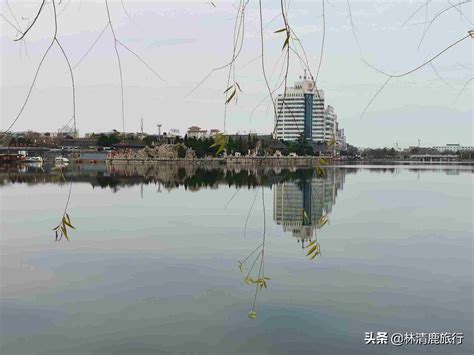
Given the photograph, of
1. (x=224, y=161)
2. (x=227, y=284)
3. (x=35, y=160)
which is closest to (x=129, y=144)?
(x=35, y=160)

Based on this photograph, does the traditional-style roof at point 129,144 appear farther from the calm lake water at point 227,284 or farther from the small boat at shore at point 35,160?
the calm lake water at point 227,284

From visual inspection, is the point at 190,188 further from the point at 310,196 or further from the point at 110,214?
the point at 110,214

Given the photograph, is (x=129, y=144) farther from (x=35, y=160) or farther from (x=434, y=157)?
(x=434, y=157)

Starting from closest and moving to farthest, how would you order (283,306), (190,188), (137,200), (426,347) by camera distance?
(426,347) < (283,306) < (137,200) < (190,188)

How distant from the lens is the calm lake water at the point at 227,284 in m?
6.46

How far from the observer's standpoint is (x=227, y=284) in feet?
29.9

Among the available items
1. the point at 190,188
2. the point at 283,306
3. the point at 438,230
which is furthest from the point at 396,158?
the point at 283,306

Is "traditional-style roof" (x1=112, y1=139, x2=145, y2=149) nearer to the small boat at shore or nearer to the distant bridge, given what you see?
the small boat at shore

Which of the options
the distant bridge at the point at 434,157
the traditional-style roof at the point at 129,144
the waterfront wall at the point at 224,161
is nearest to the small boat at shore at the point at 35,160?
the waterfront wall at the point at 224,161

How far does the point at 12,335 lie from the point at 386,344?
209 inches

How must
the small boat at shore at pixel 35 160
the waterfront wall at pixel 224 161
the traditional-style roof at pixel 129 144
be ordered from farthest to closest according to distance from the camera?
the traditional-style roof at pixel 129 144 < the waterfront wall at pixel 224 161 < the small boat at shore at pixel 35 160

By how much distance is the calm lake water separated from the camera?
6.46m

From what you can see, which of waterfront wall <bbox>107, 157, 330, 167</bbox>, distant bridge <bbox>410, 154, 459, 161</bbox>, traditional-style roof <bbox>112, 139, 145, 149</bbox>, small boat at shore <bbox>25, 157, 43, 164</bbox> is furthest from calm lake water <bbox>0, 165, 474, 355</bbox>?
distant bridge <bbox>410, 154, 459, 161</bbox>

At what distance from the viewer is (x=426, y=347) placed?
635 cm
